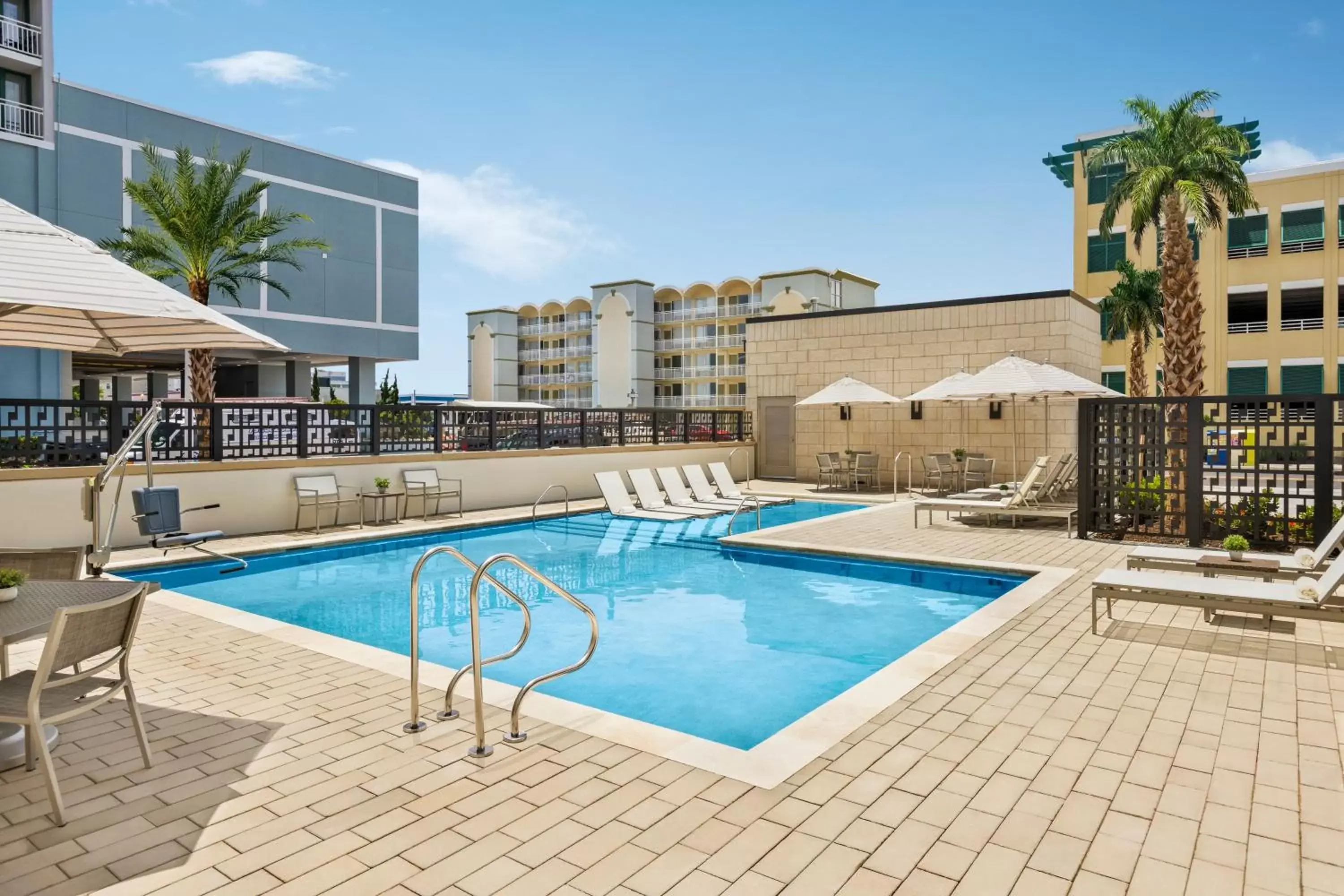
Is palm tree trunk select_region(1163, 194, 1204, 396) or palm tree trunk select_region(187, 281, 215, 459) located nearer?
palm tree trunk select_region(1163, 194, 1204, 396)

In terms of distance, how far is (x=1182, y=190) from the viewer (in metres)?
13.7

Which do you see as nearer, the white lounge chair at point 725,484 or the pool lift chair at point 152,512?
the pool lift chair at point 152,512

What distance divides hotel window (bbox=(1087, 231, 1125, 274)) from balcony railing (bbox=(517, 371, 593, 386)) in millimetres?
33682

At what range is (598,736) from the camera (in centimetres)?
416

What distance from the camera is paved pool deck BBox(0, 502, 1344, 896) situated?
2.85 meters

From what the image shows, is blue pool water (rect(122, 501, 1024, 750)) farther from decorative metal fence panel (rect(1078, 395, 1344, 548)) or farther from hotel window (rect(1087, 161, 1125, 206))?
hotel window (rect(1087, 161, 1125, 206))

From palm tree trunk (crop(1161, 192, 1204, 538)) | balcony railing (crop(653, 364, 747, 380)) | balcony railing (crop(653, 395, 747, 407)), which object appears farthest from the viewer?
balcony railing (crop(653, 395, 747, 407))

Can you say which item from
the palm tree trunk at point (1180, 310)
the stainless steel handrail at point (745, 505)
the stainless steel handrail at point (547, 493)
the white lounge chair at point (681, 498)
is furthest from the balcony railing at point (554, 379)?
the palm tree trunk at point (1180, 310)

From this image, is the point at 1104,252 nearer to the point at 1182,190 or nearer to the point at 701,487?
the point at 1182,190

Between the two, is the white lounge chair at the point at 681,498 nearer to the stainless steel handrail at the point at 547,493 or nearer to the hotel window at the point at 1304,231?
the stainless steel handrail at the point at 547,493

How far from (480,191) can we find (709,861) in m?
46.2

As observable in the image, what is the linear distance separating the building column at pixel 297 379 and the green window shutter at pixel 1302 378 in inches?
1466

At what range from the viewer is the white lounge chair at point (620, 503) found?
42.6 ft

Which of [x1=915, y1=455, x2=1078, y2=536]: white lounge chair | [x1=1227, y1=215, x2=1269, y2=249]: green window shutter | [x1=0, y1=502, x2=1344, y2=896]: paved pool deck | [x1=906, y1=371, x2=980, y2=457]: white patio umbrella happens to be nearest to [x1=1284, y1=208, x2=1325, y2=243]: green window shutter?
[x1=1227, y1=215, x2=1269, y2=249]: green window shutter
